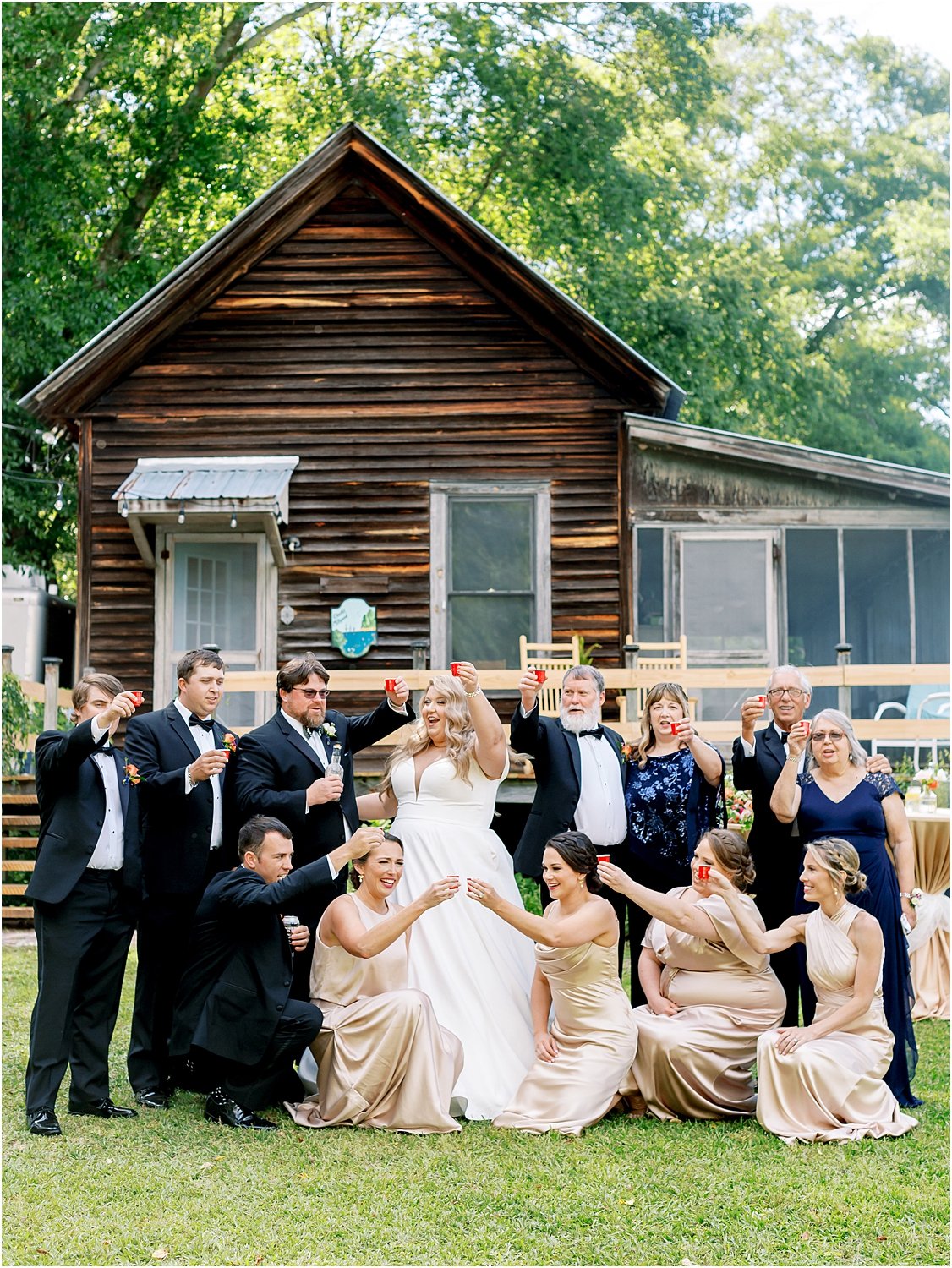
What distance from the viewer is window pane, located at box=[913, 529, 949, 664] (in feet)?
45.1

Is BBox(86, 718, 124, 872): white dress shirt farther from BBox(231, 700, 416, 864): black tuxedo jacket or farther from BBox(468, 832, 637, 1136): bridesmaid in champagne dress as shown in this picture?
BBox(468, 832, 637, 1136): bridesmaid in champagne dress

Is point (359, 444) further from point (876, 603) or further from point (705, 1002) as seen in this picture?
point (705, 1002)

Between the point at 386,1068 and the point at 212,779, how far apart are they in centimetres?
136

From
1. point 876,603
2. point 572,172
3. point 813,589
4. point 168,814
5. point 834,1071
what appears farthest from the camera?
point 572,172

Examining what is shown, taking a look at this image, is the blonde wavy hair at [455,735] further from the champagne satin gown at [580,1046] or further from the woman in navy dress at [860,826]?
the woman in navy dress at [860,826]

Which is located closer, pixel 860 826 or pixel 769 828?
pixel 860 826

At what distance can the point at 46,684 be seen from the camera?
1072 cm

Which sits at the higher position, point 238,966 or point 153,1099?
point 238,966

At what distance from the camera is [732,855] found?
5430mm

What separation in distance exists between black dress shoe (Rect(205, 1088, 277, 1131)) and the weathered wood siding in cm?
677

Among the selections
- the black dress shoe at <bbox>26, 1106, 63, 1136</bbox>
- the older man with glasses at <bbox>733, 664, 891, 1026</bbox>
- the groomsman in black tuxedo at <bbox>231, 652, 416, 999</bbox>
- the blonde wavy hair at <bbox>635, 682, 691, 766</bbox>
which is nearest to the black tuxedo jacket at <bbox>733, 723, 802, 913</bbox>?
the older man with glasses at <bbox>733, 664, 891, 1026</bbox>

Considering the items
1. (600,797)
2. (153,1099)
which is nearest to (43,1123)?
(153,1099)

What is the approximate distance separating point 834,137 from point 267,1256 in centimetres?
2938

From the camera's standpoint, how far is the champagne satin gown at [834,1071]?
16.7 feet
